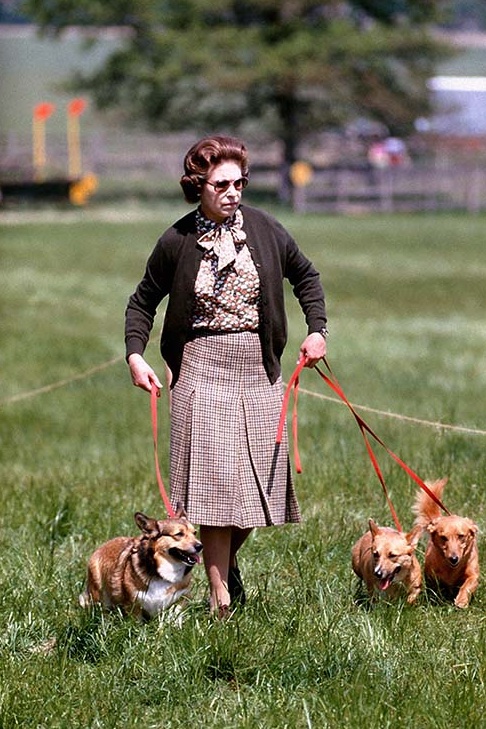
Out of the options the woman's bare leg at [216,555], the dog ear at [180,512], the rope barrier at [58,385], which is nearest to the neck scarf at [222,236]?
the dog ear at [180,512]

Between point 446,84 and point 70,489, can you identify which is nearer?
point 70,489

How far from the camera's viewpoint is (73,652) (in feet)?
17.9

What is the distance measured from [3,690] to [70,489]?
11.3 feet

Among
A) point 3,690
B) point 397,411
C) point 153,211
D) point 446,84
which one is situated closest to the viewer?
point 3,690

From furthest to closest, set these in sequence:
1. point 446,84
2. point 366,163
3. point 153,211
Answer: point 446,84 < point 366,163 < point 153,211

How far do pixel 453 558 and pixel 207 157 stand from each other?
1.90 m

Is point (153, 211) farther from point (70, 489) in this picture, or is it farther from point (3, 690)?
point (3, 690)

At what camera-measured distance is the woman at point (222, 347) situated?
19.3 feet

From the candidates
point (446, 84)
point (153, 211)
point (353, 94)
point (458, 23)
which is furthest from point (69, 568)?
point (458, 23)

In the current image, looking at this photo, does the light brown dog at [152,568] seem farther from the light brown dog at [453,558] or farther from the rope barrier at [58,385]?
the rope barrier at [58,385]

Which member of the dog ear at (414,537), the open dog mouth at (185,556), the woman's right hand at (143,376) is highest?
the woman's right hand at (143,376)

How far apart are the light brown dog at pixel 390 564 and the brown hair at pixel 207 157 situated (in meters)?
1.53

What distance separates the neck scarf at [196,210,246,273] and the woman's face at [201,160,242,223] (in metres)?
0.05

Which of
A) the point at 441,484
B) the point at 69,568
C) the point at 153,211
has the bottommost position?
the point at 153,211
